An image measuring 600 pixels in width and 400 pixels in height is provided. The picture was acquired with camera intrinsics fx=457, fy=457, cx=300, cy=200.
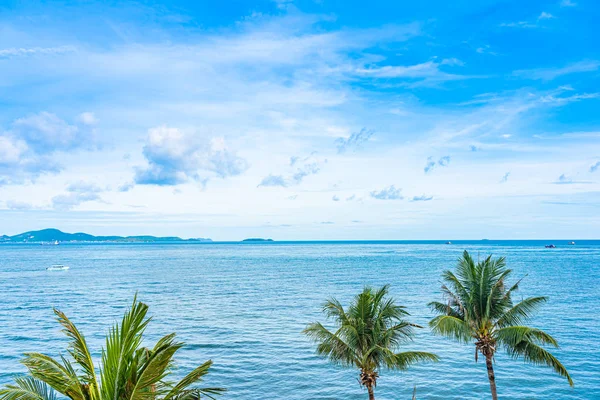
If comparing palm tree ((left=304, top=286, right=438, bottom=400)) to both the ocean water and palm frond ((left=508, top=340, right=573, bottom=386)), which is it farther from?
the ocean water

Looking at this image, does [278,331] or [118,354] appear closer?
[118,354]

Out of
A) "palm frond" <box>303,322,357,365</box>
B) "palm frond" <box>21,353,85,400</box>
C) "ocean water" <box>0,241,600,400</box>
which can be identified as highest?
"palm frond" <box>21,353,85,400</box>

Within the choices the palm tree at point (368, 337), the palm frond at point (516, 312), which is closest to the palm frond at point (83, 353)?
the palm tree at point (368, 337)

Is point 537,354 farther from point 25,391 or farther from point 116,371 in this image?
point 25,391

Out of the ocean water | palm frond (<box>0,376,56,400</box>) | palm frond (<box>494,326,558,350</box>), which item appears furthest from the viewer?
the ocean water

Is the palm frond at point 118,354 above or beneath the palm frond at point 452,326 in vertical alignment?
above

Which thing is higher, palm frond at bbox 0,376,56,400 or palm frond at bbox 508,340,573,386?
palm frond at bbox 0,376,56,400

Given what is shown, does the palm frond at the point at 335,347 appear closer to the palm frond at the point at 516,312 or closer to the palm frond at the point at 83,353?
the palm frond at the point at 516,312

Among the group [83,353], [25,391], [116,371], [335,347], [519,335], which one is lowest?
[335,347]

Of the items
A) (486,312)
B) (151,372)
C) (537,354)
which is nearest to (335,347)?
(486,312)

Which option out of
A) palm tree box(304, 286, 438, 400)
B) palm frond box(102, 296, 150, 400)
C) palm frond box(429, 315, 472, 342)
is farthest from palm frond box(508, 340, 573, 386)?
palm frond box(102, 296, 150, 400)

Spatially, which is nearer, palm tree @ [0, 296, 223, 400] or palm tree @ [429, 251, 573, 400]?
palm tree @ [0, 296, 223, 400]

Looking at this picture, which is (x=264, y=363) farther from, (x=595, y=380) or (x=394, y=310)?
(x=595, y=380)

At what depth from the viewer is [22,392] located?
967 cm
